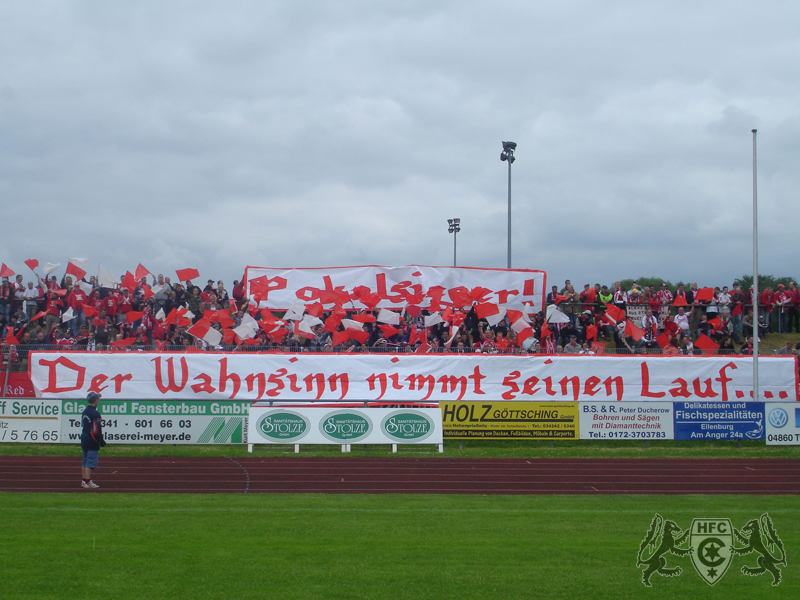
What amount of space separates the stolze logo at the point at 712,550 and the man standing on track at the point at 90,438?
964cm

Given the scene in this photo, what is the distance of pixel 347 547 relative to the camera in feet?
28.8

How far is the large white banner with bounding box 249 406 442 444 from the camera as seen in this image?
58.9ft

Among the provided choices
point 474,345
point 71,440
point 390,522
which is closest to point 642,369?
point 474,345

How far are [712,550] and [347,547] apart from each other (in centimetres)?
428

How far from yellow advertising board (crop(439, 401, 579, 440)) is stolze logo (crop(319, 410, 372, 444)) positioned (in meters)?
2.48

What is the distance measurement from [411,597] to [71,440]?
45.1 feet

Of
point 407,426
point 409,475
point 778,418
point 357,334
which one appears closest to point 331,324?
point 357,334

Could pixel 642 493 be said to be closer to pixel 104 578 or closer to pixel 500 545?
pixel 500 545

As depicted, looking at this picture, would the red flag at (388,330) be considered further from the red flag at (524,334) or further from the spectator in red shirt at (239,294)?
the spectator in red shirt at (239,294)

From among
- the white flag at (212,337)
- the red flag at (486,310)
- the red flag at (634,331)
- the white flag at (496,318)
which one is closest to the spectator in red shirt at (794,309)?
the red flag at (634,331)

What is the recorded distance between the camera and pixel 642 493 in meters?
13.4

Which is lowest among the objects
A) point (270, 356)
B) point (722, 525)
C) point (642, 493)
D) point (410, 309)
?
point (642, 493)

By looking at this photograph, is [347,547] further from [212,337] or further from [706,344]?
[706,344]

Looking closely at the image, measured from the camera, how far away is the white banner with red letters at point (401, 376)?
20703 millimetres
